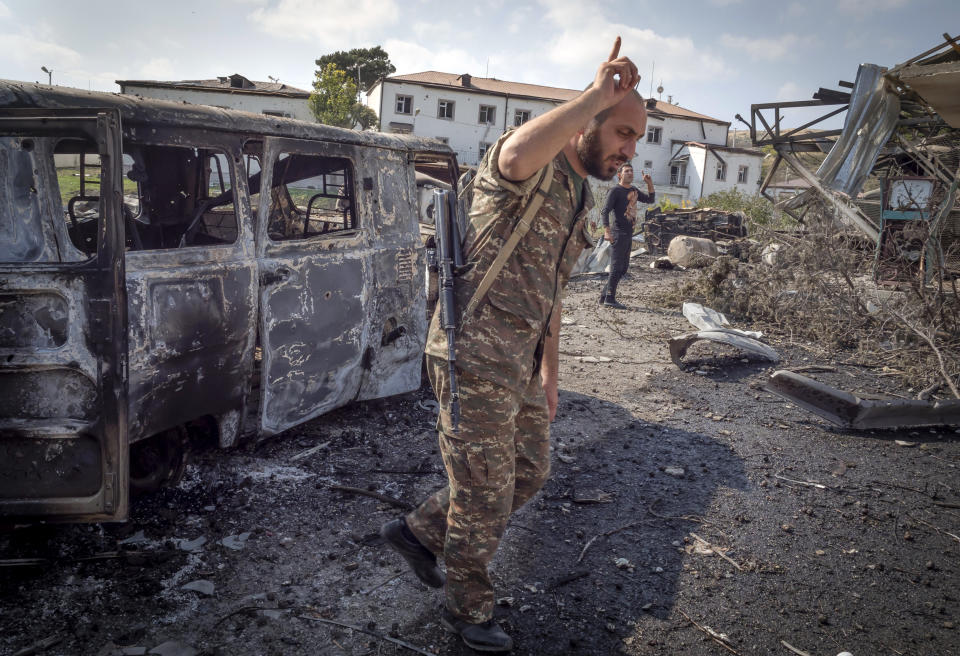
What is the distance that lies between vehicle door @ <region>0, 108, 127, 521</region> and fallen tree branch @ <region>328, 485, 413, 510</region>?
4.01 feet

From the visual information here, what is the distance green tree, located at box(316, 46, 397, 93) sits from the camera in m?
50.5

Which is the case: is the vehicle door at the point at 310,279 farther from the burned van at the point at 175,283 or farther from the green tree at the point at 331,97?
the green tree at the point at 331,97

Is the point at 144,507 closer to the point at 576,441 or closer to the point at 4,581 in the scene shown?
the point at 4,581

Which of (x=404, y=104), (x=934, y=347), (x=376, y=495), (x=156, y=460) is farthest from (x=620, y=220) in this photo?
(x=404, y=104)

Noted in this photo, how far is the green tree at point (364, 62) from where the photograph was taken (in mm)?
50469

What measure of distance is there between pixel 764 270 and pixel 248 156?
7095mm

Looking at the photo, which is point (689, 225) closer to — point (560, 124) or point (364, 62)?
point (560, 124)

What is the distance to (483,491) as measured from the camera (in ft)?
7.29

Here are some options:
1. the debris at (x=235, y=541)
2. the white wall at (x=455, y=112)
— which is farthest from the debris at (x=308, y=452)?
the white wall at (x=455, y=112)

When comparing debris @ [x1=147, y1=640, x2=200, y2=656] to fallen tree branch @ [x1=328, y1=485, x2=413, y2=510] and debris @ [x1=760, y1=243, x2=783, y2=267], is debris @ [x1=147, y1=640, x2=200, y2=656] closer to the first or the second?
fallen tree branch @ [x1=328, y1=485, x2=413, y2=510]

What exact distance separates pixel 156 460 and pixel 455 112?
40809mm

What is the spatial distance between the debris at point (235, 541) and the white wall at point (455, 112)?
124 feet

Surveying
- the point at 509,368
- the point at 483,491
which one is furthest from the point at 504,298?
the point at 483,491

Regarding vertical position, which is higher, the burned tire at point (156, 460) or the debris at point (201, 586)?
the burned tire at point (156, 460)
